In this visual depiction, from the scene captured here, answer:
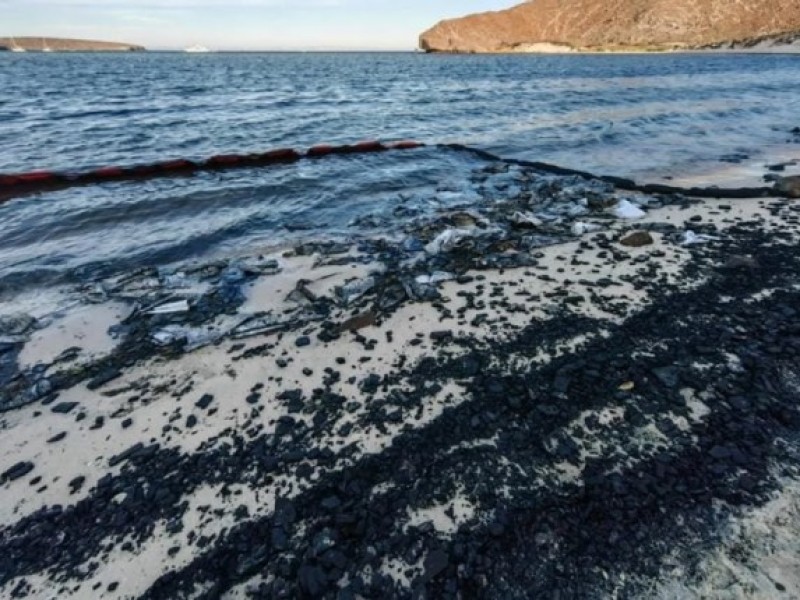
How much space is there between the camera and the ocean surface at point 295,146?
10.9 meters

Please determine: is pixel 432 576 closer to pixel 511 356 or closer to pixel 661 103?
pixel 511 356

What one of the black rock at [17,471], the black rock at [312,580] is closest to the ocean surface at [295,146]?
the black rock at [17,471]

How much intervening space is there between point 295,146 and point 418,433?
19.1 meters

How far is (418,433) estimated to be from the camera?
14.5 ft

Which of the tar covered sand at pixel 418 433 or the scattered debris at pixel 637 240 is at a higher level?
the scattered debris at pixel 637 240

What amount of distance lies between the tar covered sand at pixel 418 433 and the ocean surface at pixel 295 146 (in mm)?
3452

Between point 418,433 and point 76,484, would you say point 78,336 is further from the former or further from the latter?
point 418,433

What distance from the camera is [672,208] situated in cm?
1057

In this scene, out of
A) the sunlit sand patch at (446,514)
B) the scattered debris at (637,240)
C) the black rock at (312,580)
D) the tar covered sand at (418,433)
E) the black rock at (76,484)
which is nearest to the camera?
the black rock at (312,580)

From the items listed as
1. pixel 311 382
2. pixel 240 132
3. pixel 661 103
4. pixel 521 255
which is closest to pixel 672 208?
pixel 521 255

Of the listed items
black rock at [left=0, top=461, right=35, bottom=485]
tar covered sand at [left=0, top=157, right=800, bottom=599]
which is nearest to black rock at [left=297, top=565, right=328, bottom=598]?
tar covered sand at [left=0, top=157, right=800, bottom=599]

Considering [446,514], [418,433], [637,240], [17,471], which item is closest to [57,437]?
[17,471]

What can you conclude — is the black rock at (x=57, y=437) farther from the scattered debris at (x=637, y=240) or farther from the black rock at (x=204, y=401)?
the scattered debris at (x=637, y=240)

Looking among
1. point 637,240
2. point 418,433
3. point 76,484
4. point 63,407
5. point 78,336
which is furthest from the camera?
point 637,240
